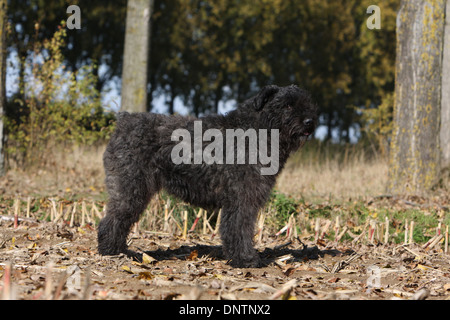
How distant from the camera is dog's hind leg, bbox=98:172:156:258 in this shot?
202 inches

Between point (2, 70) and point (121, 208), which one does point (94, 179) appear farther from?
point (121, 208)

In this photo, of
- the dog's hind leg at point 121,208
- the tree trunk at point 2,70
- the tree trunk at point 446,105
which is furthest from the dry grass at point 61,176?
the tree trunk at point 446,105

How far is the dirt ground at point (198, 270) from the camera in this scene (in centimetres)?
366

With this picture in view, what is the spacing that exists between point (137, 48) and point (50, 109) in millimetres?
2485

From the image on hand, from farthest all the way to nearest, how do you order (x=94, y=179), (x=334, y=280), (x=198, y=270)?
(x=94, y=179) → (x=198, y=270) → (x=334, y=280)

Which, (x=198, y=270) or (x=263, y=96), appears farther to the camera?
(x=263, y=96)

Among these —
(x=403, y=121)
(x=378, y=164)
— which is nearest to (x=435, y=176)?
(x=403, y=121)

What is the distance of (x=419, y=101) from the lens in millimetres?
8781

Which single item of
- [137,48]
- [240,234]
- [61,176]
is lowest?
[240,234]

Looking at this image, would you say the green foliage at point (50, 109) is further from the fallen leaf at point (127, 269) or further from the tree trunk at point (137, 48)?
the fallen leaf at point (127, 269)

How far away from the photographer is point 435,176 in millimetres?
8977

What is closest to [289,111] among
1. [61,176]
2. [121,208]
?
[121,208]

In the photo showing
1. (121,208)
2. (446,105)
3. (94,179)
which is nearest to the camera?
(121,208)
